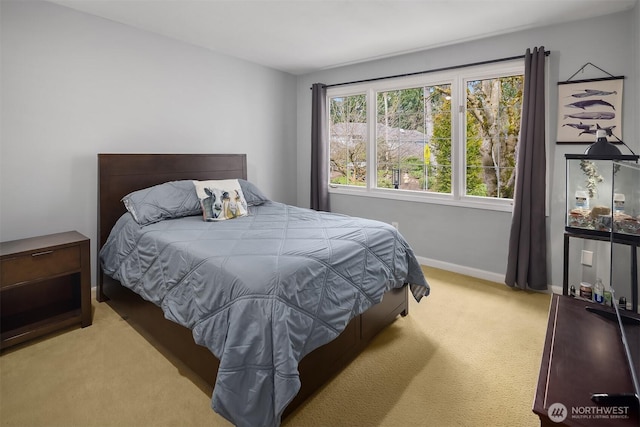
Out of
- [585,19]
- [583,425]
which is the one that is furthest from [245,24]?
[583,425]

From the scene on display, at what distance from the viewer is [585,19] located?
9.65 ft

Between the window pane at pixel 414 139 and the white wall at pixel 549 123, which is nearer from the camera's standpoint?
the white wall at pixel 549 123

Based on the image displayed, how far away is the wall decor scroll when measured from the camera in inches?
111

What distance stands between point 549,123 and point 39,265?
4150 millimetres

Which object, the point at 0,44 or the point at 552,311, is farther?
the point at 0,44

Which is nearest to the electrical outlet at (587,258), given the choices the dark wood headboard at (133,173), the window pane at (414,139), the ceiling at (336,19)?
the window pane at (414,139)

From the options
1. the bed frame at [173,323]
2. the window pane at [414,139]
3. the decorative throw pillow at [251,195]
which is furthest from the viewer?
the window pane at [414,139]

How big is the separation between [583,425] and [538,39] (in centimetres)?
330

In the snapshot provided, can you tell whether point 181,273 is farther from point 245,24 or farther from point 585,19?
point 585,19

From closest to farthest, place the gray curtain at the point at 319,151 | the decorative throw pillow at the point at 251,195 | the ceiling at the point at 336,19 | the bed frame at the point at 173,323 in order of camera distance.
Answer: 1. the bed frame at the point at 173,323
2. the ceiling at the point at 336,19
3. the decorative throw pillow at the point at 251,195
4. the gray curtain at the point at 319,151

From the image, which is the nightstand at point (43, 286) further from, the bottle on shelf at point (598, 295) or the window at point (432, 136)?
the bottle on shelf at point (598, 295)

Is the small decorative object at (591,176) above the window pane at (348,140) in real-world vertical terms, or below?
below

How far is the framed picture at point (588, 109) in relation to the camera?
9.29ft

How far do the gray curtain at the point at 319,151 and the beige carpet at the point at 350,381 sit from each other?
7.84ft
